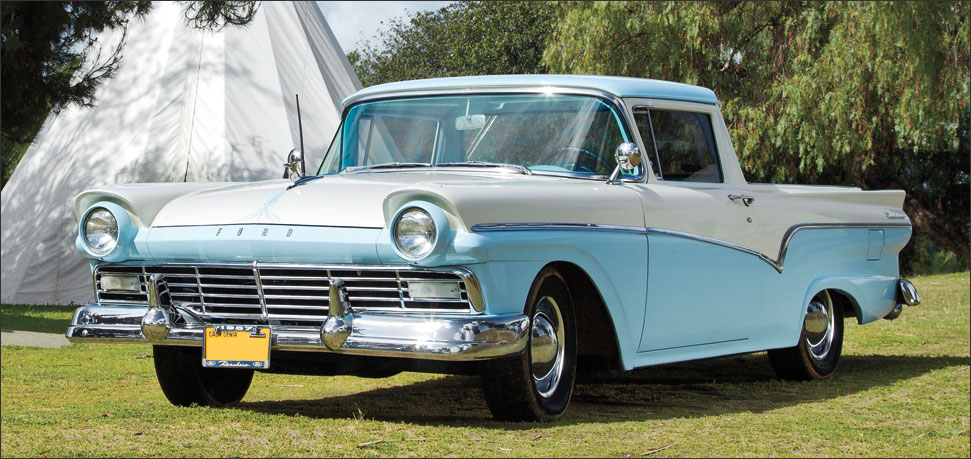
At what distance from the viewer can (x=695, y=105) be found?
642cm

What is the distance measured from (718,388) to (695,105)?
5.37 ft

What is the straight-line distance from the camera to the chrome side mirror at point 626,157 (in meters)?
5.43

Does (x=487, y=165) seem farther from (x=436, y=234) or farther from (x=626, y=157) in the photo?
(x=436, y=234)

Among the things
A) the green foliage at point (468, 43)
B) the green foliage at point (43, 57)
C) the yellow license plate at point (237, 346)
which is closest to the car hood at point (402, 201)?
the yellow license plate at point (237, 346)

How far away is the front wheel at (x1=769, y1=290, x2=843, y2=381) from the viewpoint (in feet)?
22.9

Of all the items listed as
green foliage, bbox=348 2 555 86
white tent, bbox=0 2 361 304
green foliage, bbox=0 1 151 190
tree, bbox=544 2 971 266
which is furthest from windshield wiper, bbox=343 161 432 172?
green foliage, bbox=348 2 555 86

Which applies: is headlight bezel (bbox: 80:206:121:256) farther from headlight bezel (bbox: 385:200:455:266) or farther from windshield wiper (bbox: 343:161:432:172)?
headlight bezel (bbox: 385:200:455:266)

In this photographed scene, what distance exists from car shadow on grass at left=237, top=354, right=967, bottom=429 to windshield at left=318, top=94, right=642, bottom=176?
1.19 metres

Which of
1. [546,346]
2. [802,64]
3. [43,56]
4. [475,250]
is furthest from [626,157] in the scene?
[802,64]

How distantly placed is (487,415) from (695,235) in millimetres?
1425

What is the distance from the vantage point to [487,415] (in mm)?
5301

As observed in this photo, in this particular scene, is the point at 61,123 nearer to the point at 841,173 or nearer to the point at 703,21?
the point at 703,21

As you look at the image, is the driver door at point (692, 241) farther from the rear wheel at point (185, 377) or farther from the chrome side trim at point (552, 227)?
the rear wheel at point (185, 377)

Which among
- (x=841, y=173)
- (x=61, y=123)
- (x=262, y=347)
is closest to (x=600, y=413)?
(x=262, y=347)
